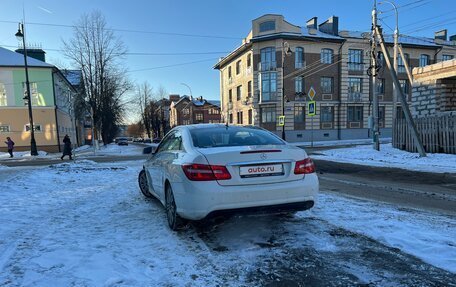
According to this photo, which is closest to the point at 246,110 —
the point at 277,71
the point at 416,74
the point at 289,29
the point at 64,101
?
the point at 277,71

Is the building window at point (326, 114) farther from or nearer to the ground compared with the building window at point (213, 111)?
nearer to the ground

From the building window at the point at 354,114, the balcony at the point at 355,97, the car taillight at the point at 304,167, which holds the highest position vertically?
the balcony at the point at 355,97

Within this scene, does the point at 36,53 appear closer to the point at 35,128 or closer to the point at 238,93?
the point at 35,128

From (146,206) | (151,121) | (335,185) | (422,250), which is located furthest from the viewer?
(151,121)

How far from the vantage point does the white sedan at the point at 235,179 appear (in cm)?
401

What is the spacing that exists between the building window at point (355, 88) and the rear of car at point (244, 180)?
39.8 metres

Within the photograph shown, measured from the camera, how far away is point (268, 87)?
129 ft

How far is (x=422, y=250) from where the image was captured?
374 centimetres

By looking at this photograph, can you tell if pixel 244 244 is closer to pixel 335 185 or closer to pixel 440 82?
pixel 335 185

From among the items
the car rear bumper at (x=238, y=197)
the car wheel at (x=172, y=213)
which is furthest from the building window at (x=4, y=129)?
the car rear bumper at (x=238, y=197)

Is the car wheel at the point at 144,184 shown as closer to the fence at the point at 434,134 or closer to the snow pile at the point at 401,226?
the snow pile at the point at 401,226

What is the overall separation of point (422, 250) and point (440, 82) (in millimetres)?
15549

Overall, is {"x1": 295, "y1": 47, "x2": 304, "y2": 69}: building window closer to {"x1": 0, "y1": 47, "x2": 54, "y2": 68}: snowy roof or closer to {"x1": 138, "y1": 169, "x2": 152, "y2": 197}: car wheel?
{"x1": 0, "y1": 47, "x2": 54, "y2": 68}: snowy roof

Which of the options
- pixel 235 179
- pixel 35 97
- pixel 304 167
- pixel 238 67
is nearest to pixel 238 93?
pixel 238 67
